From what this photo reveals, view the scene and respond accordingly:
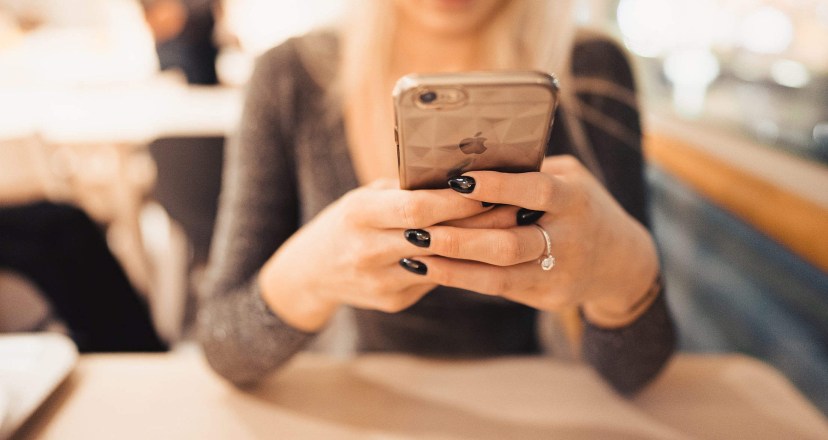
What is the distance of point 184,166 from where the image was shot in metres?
1.40

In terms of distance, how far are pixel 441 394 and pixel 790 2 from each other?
1.21 m

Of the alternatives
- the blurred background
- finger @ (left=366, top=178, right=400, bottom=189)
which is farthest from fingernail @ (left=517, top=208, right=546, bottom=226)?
the blurred background

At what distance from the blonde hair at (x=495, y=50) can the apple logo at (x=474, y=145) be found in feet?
1.24

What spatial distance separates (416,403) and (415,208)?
0.28 meters

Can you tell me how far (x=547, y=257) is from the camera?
43 cm

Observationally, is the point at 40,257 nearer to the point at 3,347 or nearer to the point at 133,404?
the point at 3,347

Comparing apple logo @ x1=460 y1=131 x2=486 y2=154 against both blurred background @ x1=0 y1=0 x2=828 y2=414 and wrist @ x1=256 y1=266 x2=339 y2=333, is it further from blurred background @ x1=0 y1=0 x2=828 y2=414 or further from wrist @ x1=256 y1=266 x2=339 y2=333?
blurred background @ x1=0 y1=0 x2=828 y2=414

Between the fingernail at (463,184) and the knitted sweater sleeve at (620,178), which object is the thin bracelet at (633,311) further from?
the fingernail at (463,184)

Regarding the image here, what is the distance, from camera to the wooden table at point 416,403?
0.51 m

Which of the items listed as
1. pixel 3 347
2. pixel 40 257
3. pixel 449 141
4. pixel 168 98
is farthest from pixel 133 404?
pixel 168 98

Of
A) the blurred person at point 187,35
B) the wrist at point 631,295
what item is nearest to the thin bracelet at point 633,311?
the wrist at point 631,295

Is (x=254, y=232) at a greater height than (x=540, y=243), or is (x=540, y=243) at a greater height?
(x=540, y=243)

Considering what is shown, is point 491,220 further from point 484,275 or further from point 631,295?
point 631,295

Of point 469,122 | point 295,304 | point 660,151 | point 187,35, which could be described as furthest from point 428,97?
point 187,35
